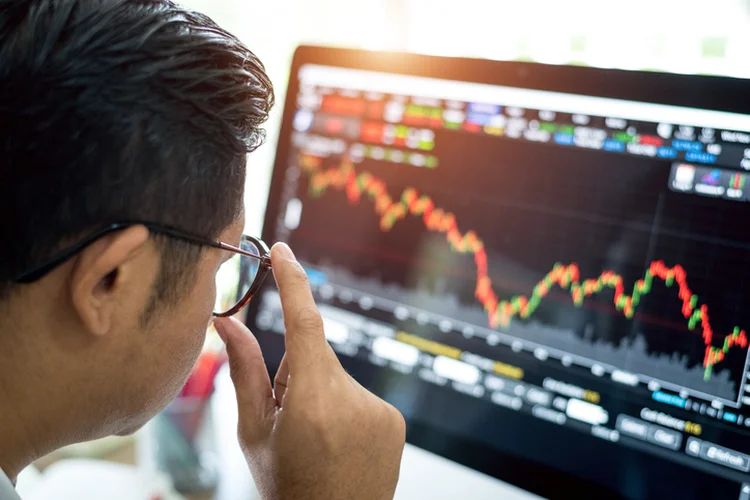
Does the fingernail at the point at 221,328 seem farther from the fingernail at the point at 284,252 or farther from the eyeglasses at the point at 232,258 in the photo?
the fingernail at the point at 284,252

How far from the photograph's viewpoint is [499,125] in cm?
73

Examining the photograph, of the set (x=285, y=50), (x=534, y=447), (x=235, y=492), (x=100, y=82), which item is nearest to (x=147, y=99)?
(x=100, y=82)

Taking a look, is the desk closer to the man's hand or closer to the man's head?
the man's hand

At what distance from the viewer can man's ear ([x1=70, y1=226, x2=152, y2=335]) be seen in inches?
19.6

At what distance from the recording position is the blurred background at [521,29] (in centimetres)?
96

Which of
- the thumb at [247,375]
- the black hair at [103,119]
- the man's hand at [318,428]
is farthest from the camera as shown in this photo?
the thumb at [247,375]

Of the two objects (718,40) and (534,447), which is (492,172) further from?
(718,40)

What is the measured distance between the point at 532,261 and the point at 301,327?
273 millimetres

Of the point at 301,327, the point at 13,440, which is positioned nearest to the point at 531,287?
the point at 301,327

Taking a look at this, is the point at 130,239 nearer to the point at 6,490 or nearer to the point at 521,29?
the point at 6,490

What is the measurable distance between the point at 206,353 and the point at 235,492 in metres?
0.22

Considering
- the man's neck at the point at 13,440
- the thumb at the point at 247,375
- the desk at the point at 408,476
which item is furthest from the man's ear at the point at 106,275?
the desk at the point at 408,476

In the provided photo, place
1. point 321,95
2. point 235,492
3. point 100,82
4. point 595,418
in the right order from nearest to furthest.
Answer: point 100,82
point 595,418
point 321,95
point 235,492

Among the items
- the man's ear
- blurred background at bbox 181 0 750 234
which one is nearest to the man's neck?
the man's ear
